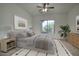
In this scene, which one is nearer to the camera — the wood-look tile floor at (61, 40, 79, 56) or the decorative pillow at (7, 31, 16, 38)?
the wood-look tile floor at (61, 40, 79, 56)

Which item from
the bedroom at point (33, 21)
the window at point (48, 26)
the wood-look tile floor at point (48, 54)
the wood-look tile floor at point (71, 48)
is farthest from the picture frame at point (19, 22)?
the wood-look tile floor at point (71, 48)

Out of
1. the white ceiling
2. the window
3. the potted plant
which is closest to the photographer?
the white ceiling

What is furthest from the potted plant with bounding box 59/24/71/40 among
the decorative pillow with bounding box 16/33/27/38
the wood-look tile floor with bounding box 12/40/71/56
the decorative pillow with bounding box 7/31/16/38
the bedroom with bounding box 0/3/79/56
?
the decorative pillow with bounding box 7/31/16/38

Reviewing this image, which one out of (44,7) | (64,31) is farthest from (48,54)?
(44,7)

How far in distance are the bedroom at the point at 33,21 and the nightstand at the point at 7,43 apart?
24mm

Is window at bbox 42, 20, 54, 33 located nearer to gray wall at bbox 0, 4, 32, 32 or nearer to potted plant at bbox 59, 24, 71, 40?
potted plant at bbox 59, 24, 71, 40

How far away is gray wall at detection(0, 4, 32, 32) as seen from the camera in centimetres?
222

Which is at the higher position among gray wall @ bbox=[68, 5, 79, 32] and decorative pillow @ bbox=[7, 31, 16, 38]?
gray wall @ bbox=[68, 5, 79, 32]

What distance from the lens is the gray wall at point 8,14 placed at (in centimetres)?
222

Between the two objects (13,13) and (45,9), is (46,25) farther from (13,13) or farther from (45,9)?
(13,13)

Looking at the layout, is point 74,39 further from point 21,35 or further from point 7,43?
point 7,43

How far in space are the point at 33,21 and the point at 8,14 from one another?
60cm

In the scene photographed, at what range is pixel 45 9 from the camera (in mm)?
2301

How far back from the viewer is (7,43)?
241cm
